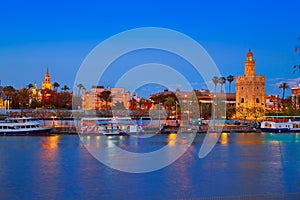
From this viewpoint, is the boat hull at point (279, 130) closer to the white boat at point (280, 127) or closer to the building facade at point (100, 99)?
the white boat at point (280, 127)

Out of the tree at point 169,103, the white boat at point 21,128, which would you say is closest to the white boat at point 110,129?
the white boat at point 21,128

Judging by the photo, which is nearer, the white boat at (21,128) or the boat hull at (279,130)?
the white boat at (21,128)

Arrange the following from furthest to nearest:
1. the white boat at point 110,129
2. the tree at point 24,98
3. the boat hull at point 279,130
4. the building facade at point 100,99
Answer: the building facade at point 100,99 → the tree at point 24,98 → the boat hull at point 279,130 → the white boat at point 110,129

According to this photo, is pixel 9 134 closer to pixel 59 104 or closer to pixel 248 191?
pixel 248 191

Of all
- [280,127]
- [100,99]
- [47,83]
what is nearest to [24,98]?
[100,99]

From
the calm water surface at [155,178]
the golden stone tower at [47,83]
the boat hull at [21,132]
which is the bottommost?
the calm water surface at [155,178]

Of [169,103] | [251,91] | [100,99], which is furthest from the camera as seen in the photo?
[100,99]

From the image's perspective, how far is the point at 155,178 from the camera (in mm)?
23812

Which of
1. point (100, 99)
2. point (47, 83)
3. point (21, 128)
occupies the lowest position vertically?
point (21, 128)

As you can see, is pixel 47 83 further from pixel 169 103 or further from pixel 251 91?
pixel 251 91

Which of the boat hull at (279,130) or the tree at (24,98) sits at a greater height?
the tree at (24,98)

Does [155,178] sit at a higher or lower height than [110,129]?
lower

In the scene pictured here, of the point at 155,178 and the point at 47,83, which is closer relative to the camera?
the point at 155,178

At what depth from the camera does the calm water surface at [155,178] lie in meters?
20.0
